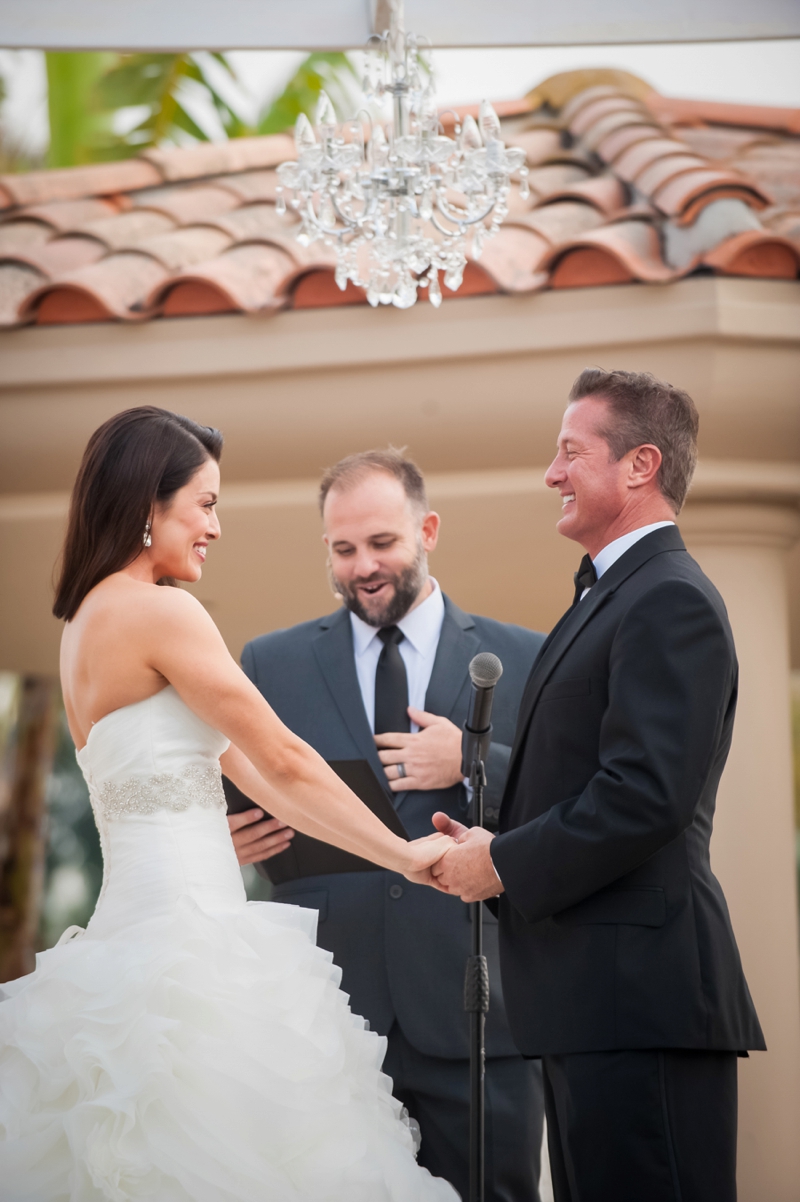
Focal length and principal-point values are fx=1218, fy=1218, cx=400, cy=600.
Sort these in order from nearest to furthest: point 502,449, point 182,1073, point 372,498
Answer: point 182,1073, point 372,498, point 502,449

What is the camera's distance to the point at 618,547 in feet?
8.80

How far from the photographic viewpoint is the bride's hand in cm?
281

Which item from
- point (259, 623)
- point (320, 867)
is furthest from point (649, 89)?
point (320, 867)

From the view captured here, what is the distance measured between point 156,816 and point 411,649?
3.67ft

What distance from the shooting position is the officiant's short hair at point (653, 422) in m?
2.69

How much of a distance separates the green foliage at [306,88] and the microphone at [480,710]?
7.74m

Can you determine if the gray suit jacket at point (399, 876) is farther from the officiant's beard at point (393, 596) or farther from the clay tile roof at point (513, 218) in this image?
the clay tile roof at point (513, 218)

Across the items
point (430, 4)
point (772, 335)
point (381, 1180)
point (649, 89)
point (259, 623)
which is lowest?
point (381, 1180)

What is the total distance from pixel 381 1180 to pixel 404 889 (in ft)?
3.23

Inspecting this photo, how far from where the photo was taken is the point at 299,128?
3.88m

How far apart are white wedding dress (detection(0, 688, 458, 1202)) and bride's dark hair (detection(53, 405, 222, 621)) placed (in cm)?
33

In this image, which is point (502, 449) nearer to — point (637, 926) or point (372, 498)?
point (372, 498)

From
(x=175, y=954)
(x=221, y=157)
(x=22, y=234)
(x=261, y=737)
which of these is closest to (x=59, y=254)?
(x=22, y=234)

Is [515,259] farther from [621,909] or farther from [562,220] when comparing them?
[621,909]
